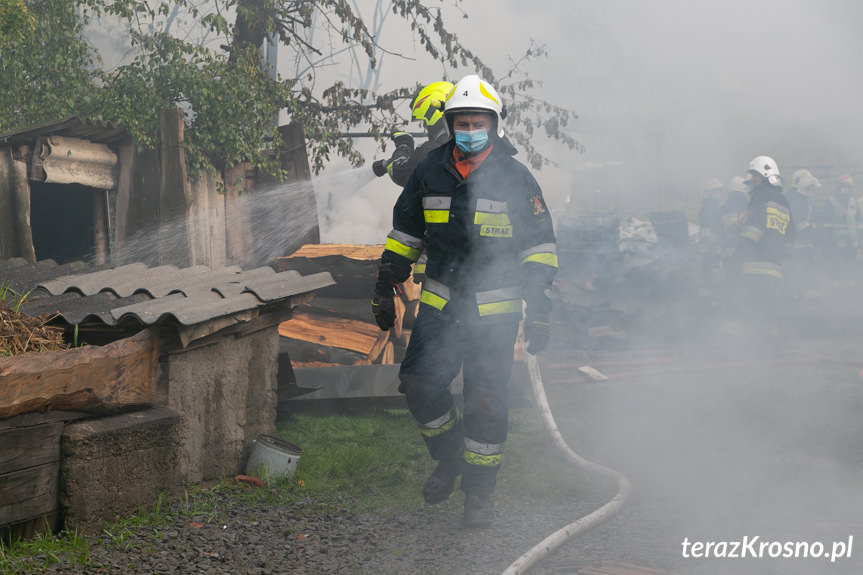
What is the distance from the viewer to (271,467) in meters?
4.75

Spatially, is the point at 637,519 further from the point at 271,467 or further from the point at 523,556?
the point at 271,467

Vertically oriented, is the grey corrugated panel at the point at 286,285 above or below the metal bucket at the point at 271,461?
above

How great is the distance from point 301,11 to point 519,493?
27.9 feet

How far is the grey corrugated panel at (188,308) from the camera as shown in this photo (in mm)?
3977

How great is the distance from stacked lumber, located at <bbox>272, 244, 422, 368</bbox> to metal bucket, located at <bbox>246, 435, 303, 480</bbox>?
249cm

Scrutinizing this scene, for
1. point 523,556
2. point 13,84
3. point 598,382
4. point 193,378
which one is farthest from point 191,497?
point 13,84

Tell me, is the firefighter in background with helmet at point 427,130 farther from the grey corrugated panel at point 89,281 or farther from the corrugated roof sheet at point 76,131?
the corrugated roof sheet at point 76,131

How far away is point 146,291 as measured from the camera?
4.78 m

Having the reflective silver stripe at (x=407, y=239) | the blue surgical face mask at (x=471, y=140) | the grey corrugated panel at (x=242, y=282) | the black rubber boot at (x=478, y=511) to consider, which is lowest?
the black rubber boot at (x=478, y=511)

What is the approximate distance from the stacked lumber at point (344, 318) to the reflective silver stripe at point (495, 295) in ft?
10.5

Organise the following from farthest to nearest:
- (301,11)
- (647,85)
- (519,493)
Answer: (647,85)
(301,11)
(519,493)

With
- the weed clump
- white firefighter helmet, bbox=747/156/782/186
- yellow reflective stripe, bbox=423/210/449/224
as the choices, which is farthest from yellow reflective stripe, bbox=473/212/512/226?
white firefighter helmet, bbox=747/156/782/186

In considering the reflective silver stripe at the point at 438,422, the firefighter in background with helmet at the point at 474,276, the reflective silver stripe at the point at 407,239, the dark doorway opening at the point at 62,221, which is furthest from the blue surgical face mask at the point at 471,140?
the dark doorway opening at the point at 62,221

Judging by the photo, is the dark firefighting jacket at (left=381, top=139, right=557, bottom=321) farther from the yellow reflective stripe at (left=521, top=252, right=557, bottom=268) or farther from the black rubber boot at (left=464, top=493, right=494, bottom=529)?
the black rubber boot at (left=464, top=493, right=494, bottom=529)
